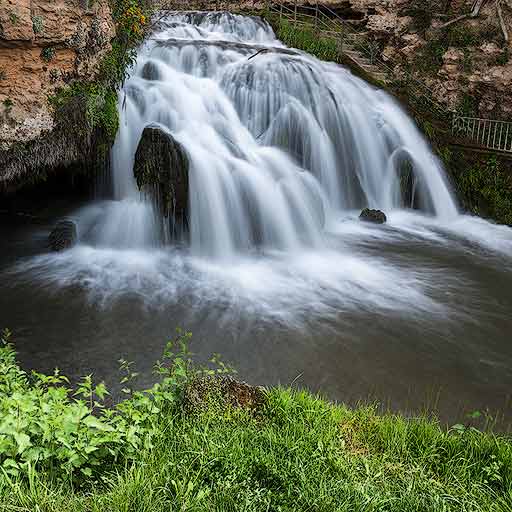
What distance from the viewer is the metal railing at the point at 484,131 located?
38.7ft

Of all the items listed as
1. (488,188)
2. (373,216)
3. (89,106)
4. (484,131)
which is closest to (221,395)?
(89,106)

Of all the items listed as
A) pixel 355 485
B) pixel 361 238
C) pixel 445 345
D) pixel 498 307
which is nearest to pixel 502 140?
pixel 361 238

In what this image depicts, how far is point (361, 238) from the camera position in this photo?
30.1 feet

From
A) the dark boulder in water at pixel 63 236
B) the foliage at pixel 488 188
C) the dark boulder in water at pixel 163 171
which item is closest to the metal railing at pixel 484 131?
the foliage at pixel 488 188

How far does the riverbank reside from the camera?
2.44m

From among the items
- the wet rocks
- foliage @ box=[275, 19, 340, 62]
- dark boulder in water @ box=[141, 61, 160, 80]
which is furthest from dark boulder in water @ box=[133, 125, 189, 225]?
foliage @ box=[275, 19, 340, 62]

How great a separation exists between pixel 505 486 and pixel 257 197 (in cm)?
658

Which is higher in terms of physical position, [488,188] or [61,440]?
[488,188]

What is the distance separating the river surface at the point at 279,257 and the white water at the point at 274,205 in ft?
0.11

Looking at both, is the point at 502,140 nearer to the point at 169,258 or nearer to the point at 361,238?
the point at 361,238

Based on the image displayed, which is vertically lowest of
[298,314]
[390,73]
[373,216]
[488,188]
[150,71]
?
[298,314]

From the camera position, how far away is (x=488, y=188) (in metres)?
→ 11.3

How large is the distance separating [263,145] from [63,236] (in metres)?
4.72

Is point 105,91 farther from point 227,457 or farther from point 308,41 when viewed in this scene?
point 308,41
